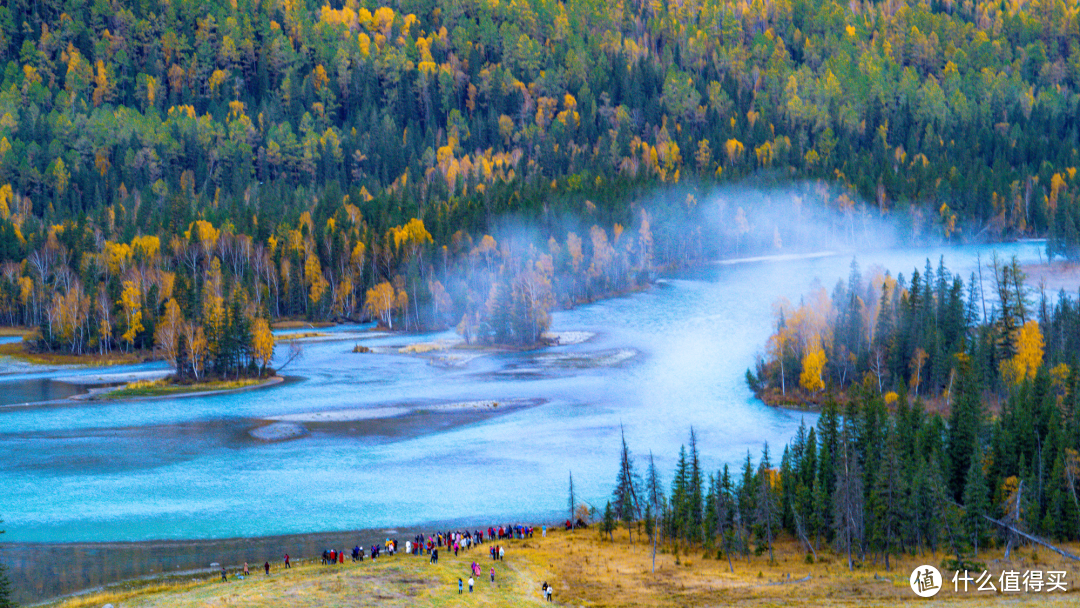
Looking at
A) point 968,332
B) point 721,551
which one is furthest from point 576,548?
point 968,332

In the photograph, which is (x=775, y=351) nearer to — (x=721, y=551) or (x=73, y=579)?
(x=721, y=551)

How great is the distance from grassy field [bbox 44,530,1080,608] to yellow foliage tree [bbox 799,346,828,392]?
140ft

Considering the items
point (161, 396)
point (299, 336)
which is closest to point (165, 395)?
point (161, 396)

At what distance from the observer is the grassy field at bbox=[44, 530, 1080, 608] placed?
47.8 meters

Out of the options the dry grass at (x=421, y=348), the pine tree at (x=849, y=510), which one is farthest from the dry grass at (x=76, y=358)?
the pine tree at (x=849, y=510)

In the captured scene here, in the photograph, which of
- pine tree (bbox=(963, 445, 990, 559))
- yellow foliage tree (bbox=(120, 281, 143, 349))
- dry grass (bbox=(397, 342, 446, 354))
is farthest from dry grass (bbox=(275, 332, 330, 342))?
pine tree (bbox=(963, 445, 990, 559))

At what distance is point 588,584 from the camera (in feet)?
170

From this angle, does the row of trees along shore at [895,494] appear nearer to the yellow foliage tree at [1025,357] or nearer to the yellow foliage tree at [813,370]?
the yellow foliage tree at [1025,357]

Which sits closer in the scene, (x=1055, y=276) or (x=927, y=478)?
(x=927, y=478)

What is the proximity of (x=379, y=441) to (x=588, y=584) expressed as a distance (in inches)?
1535

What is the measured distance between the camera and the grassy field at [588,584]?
47.8 meters

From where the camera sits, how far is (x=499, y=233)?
184750mm

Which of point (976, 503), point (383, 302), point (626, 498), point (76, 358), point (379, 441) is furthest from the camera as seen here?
point (383, 302)

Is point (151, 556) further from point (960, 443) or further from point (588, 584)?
point (960, 443)
